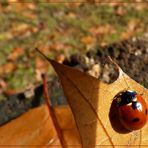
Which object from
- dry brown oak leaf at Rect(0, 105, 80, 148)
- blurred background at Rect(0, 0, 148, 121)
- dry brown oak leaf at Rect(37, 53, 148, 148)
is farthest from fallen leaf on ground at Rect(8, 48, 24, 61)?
dry brown oak leaf at Rect(37, 53, 148, 148)

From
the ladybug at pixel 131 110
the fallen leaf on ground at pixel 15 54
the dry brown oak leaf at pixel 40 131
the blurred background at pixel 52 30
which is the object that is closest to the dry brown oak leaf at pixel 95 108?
the ladybug at pixel 131 110

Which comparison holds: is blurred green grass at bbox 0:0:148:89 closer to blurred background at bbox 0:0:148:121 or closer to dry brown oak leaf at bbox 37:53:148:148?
blurred background at bbox 0:0:148:121

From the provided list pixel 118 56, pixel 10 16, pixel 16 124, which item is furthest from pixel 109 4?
pixel 16 124

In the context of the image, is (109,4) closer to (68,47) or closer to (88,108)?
(68,47)

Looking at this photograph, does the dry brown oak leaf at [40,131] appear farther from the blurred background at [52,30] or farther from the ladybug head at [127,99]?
the blurred background at [52,30]

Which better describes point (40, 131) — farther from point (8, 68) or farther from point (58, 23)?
point (58, 23)

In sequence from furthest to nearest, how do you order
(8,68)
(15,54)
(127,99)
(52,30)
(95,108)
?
(52,30), (15,54), (8,68), (127,99), (95,108)

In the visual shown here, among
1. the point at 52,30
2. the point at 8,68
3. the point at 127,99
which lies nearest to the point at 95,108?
the point at 127,99
